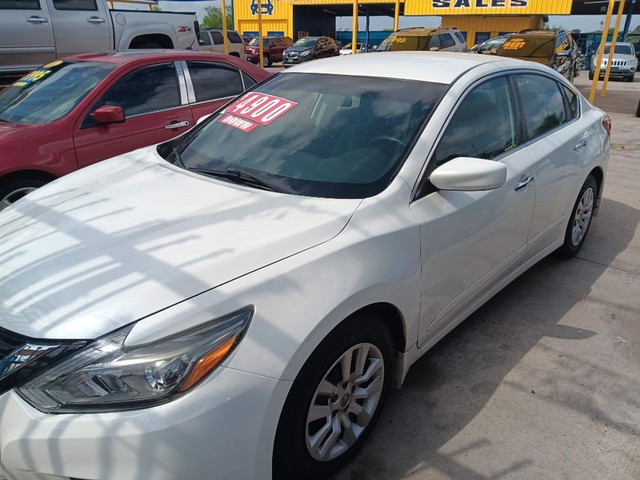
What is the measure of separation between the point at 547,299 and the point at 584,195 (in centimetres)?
100

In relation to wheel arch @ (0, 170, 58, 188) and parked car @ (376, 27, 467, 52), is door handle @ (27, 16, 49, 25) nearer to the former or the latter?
wheel arch @ (0, 170, 58, 188)

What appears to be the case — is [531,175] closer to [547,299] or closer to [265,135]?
[547,299]

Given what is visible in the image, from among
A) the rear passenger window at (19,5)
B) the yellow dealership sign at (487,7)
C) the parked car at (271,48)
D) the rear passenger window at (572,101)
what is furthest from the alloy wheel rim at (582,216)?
the yellow dealership sign at (487,7)

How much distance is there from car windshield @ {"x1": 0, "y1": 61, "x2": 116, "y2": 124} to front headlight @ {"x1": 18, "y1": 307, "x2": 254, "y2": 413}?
3433mm

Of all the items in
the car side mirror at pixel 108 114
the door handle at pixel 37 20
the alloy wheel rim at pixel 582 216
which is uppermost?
the door handle at pixel 37 20

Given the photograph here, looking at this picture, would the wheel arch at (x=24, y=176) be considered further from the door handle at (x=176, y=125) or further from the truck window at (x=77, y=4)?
the truck window at (x=77, y=4)

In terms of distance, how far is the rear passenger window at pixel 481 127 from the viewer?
8.41 feet

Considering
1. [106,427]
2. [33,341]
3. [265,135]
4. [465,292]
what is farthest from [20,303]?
[465,292]

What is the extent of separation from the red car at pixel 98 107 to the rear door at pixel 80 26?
351cm

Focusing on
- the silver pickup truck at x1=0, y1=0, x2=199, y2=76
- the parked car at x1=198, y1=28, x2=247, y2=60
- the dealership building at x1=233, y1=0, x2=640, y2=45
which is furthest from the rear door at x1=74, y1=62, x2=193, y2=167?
the dealership building at x1=233, y1=0, x2=640, y2=45

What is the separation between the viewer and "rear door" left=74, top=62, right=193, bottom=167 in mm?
4422

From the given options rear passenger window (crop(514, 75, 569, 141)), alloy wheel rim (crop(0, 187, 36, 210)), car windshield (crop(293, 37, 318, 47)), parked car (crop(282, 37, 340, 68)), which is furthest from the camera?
car windshield (crop(293, 37, 318, 47))

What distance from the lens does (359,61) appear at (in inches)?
123

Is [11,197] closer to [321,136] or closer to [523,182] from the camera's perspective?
[321,136]
